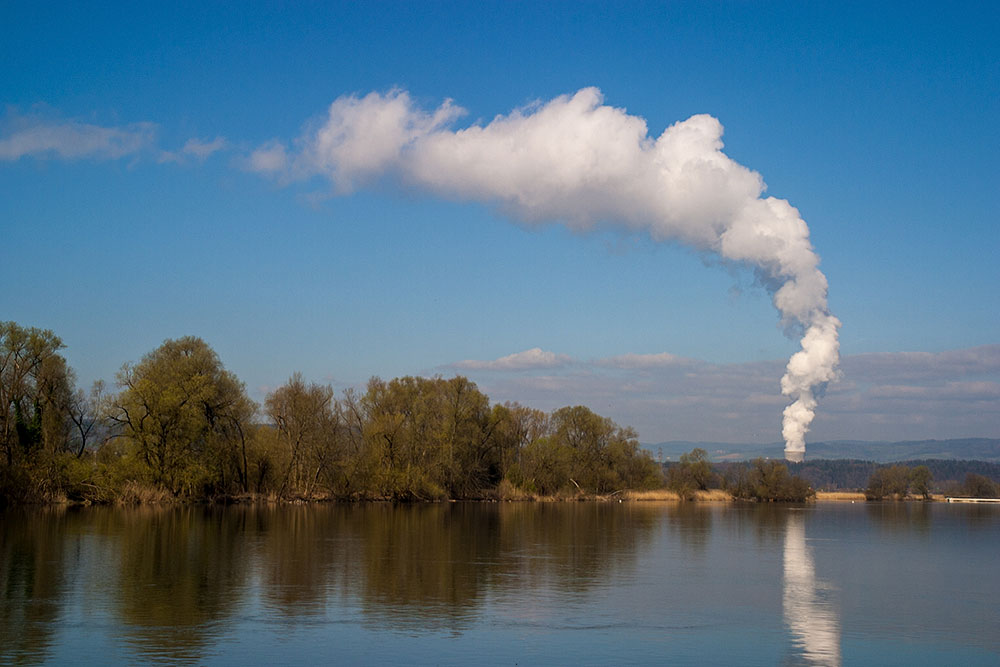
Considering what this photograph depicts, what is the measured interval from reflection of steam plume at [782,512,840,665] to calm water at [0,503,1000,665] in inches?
3.0

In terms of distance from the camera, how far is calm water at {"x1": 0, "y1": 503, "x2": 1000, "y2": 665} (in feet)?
50.5

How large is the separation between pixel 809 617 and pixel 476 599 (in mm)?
7674

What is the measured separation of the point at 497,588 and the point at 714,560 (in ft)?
39.9

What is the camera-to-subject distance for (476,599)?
68.7ft

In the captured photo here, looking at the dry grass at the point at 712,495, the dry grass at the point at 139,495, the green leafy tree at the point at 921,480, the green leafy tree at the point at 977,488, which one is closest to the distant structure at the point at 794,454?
the dry grass at the point at 712,495

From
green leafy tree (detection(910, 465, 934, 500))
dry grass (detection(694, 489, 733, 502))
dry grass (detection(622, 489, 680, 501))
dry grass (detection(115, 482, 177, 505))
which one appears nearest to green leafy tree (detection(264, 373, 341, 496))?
dry grass (detection(115, 482, 177, 505))

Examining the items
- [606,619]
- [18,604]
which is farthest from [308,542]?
[606,619]

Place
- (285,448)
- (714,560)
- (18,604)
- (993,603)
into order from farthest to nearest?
(285,448) < (714,560) < (993,603) < (18,604)

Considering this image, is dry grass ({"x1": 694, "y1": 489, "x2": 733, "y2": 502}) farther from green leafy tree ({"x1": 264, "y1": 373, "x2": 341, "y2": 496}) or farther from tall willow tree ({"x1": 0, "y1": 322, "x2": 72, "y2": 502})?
tall willow tree ({"x1": 0, "y1": 322, "x2": 72, "y2": 502})

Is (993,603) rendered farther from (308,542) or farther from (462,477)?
(462,477)

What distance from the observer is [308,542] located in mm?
35094

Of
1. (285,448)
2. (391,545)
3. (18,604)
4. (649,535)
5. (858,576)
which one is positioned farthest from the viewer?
(285,448)

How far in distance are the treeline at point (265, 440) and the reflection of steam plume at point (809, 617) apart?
4580cm

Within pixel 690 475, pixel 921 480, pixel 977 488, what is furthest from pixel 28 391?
pixel 977 488
